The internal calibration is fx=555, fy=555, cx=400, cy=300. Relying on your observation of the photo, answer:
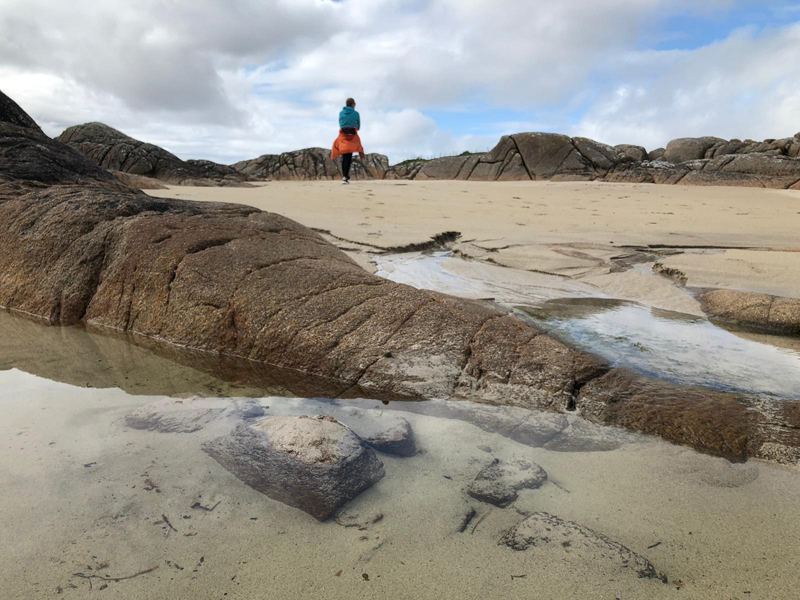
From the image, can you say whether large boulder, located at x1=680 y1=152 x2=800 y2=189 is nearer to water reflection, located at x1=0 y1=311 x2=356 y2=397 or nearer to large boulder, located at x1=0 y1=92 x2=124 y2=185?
large boulder, located at x1=0 y1=92 x2=124 y2=185

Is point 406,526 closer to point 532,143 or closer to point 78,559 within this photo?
point 78,559

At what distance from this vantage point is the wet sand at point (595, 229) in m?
4.14

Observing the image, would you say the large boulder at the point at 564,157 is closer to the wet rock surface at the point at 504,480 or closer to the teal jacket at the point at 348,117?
the teal jacket at the point at 348,117

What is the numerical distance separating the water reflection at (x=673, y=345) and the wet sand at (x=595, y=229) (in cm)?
41

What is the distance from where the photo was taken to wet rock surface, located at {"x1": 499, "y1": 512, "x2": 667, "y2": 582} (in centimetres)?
128

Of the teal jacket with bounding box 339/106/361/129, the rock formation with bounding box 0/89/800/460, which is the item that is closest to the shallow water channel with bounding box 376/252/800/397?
the rock formation with bounding box 0/89/800/460

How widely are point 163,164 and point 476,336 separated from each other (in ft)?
49.6

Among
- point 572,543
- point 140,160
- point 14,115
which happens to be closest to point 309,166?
point 140,160

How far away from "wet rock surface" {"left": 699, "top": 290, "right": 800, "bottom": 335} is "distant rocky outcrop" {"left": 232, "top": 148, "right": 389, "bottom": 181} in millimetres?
16622

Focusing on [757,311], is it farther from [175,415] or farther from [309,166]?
[309,166]

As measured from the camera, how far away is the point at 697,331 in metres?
3.06

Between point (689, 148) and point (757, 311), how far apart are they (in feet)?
57.1

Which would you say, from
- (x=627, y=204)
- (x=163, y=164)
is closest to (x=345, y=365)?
(x=627, y=204)

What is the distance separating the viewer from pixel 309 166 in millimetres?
20312
